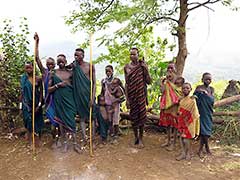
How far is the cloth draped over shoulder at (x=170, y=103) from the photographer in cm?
570

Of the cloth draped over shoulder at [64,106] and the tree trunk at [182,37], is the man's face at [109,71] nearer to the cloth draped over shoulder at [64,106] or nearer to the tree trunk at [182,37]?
the cloth draped over shoulder at [64,106]

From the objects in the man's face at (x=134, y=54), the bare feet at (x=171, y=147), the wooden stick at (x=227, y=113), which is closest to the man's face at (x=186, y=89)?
the man's face at (x=134, y=54)

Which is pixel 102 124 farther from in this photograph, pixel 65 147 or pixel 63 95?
pixel 63 95

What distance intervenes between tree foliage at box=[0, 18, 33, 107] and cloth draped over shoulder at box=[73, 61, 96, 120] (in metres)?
1.76

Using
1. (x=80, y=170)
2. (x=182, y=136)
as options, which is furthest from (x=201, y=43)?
(x=80, y=170)

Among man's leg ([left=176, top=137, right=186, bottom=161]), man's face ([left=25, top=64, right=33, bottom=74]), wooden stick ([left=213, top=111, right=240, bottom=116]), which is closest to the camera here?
man's leg ([left=176, top=137, right=186, bottom=161])

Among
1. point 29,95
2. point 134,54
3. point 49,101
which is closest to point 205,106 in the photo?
point 134,54

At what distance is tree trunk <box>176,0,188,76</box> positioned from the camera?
289 inches

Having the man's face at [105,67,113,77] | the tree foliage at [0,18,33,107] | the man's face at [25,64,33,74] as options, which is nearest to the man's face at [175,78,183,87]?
the man's face at [105,67,113,77]

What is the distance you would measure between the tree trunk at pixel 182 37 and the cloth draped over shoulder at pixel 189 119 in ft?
7.94

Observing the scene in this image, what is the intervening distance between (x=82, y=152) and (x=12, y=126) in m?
2.17

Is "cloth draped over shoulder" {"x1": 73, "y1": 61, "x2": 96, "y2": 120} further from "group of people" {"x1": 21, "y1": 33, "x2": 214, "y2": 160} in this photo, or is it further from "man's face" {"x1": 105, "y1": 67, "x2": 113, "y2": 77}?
"man's face" {"x1": 105, "y1": 67, "x2": 113, "y2": 77}

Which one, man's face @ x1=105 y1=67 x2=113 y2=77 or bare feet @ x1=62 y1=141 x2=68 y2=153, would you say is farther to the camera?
man's face @ x1=105 y1=67 x2=113 y2=77

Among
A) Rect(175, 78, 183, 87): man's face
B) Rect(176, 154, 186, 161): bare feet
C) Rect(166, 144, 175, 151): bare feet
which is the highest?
Rect(175, 78, 183, 87): man's face
